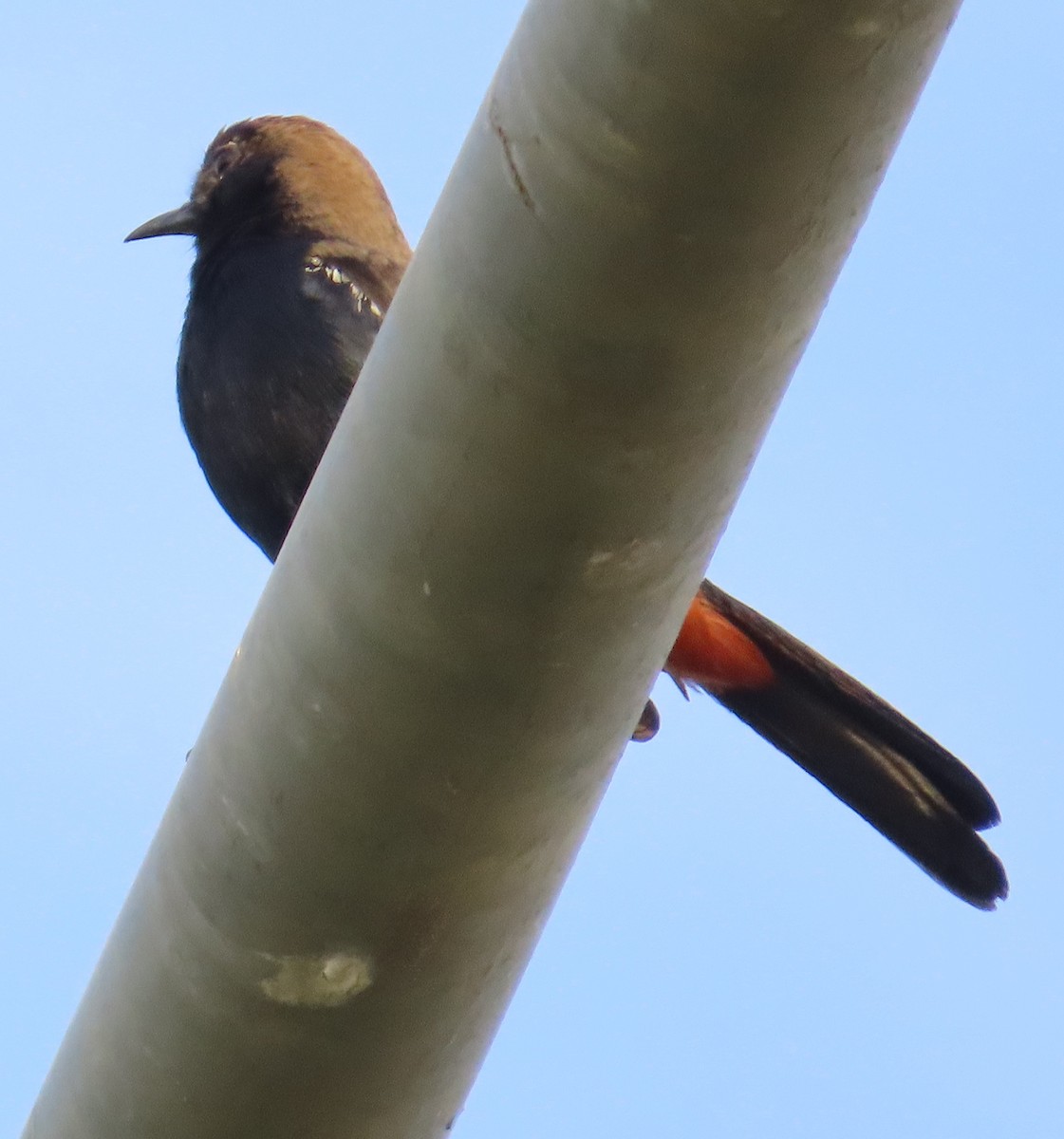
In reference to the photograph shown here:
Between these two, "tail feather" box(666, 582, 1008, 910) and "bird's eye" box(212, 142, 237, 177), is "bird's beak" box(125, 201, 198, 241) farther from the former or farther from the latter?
"tail feather" box(666, 582, 1008, 910)

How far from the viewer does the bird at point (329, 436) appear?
11.1 ft

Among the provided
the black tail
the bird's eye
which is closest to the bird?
the black tail

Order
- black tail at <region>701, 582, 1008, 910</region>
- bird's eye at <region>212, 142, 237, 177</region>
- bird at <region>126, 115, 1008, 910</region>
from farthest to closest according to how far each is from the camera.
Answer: bird's eye at <region>212, 142, 237, 177</region> → bird at <region>126, 115, 1008, 910</region> → black tail at <region>701, 582, 1008, 910</region>

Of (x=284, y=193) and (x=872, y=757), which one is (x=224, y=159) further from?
(x=872, y=757)

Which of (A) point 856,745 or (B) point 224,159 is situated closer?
(A) point 856,745

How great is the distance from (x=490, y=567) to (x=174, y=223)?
3.58m

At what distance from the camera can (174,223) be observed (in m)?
4.52

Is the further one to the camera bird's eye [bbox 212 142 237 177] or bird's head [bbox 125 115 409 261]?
bird's eye [bbox 212 142 237 177]

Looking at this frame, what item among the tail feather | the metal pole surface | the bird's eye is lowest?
the metal pole surface

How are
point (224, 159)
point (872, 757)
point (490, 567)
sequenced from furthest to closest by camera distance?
1. point (224, 159)
2. point (872, 757)
3. point (490, 567)

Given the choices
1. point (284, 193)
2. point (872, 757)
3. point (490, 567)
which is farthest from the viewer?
point (284, 193)

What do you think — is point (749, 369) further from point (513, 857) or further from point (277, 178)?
point (277, 178)

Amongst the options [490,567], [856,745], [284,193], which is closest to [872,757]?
[856,745]

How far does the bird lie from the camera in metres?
3.38
